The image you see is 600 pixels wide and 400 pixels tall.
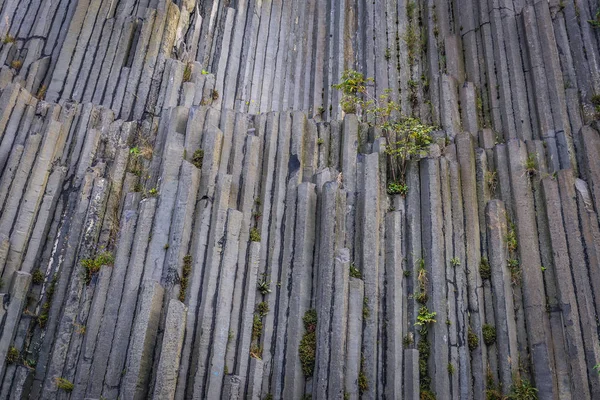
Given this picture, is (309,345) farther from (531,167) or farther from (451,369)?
(531,167)

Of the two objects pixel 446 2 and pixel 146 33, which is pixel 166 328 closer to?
pixel 146 33

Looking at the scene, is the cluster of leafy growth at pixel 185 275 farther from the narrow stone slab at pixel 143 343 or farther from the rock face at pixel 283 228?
the narrow stone slab at pixel 143 343

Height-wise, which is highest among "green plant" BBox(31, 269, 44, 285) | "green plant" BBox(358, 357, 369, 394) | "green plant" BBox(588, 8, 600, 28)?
"green plant" BBox(588, 8, 600, 28)

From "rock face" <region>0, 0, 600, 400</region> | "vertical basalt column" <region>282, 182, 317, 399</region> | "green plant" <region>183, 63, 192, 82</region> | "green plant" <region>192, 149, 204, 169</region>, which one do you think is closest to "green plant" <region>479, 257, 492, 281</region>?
"rock face" <region>0, 0, 600, 400</region>

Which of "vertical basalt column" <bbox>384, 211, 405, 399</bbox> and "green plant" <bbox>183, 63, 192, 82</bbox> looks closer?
"vertical basalt column" <bbox>384, 211, 405, 399</bbox>

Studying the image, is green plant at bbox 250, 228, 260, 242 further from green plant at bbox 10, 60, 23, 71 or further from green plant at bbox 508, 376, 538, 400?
green plant at bbox 10, 60, 23, 71

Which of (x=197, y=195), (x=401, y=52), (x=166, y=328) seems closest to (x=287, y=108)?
(x=401, y=52)

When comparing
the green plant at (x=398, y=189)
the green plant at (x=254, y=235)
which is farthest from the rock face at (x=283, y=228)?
the green plant at (x=398, y=189)
